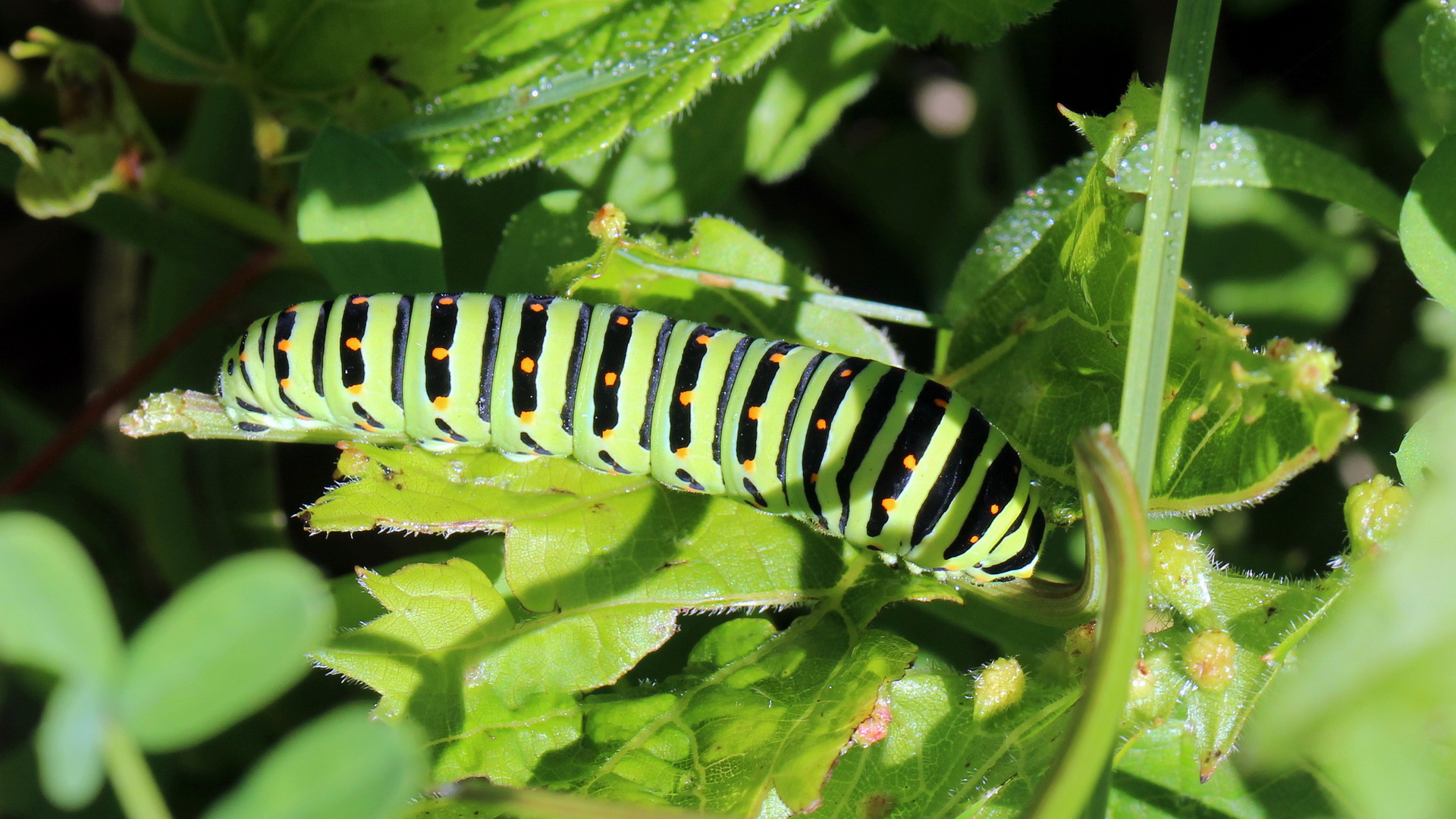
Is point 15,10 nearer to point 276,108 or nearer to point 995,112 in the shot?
point 276,108

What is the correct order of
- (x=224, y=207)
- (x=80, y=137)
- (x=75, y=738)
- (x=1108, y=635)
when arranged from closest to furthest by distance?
(x=75, y=738) < (x=1108, y=635) < (x=80, y=137) < (x=224, y=207)

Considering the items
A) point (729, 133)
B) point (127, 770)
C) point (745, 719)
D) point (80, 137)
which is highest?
point (729, 133)

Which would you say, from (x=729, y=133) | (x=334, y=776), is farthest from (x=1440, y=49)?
(x=334, y=776)

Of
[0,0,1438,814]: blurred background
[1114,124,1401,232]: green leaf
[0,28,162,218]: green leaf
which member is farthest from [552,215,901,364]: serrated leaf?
[0,28,162,218]: green leaf

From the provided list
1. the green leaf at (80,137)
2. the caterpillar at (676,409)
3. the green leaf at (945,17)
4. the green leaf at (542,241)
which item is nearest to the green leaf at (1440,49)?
the green leaf at (945,17)

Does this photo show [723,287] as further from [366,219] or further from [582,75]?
[366,219]

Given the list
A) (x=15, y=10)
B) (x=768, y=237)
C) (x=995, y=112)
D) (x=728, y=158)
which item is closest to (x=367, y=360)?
(x=728, y=158)

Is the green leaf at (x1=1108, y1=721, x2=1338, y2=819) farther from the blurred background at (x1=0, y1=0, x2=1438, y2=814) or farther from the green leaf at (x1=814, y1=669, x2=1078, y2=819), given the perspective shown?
the blurred background at (x1=0, y1=0, x2=1438, y2=814)
